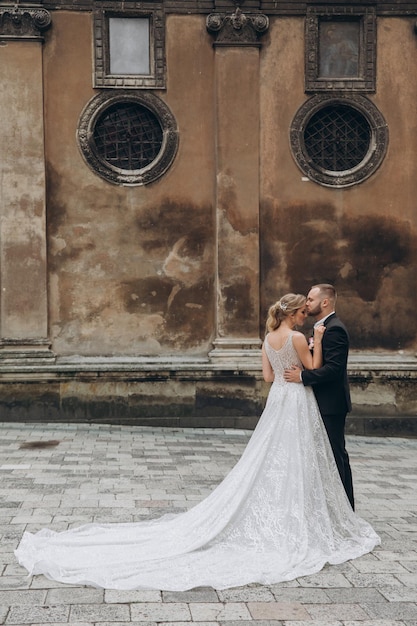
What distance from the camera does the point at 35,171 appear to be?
13.0m

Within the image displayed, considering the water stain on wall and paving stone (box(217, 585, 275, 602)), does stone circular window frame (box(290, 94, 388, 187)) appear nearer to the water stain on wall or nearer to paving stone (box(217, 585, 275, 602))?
the water stain on wall

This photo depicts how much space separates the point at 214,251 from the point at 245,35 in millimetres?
3310

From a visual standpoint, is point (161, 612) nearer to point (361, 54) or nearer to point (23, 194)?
point (23, 194)

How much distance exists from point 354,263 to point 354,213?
0.77m

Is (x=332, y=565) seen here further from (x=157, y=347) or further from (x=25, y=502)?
(x=157, y=347)

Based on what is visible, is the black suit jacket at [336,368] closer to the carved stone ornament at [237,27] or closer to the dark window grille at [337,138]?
the dark window grille at [337,138]

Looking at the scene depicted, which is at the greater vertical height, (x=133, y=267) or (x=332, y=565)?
(x=133, y=267)

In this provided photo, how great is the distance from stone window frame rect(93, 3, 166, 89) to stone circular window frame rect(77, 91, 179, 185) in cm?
16

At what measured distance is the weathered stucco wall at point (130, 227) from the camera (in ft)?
43.0

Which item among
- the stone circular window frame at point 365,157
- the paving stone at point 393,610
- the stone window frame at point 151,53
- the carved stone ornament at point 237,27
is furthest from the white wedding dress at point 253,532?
the carved stone ornament at point 237,27

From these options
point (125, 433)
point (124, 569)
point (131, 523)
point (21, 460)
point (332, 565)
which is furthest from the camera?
point (125, 433)

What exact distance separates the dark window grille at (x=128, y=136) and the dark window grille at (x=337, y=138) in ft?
7.84

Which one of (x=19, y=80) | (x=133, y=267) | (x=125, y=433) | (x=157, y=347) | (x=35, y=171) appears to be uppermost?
(x=19, y=80)

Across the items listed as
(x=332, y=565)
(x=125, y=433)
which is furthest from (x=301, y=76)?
(x=332, y=565)
